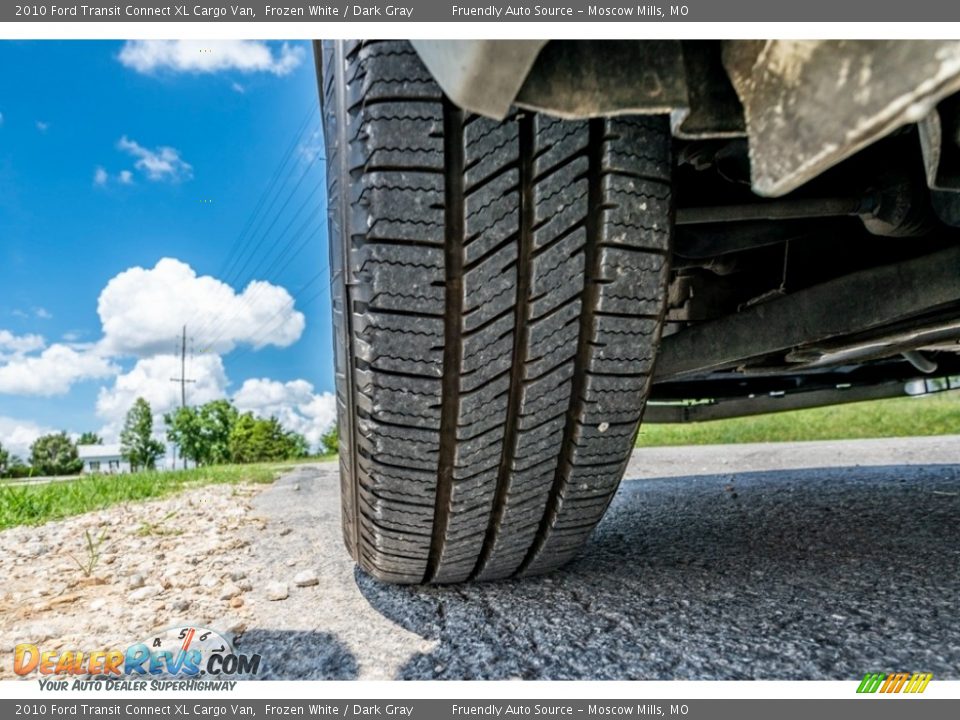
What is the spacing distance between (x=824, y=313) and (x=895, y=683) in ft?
2.10

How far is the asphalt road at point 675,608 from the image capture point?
946 mm

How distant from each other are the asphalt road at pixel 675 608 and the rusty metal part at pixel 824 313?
1.62 feet

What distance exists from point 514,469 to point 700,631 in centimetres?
43

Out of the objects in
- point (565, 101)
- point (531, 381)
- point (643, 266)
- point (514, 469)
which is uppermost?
point (565, 101)

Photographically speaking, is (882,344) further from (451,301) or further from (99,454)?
(99,454)

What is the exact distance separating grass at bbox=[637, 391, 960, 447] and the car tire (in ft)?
16.9

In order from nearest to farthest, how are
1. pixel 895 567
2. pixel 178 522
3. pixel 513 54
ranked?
pixel 513 54, pixel 895 567, pixel 178 522

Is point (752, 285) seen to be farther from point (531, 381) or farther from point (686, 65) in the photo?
point (686, 65)

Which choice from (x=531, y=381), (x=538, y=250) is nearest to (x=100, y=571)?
(x=531, y=381)

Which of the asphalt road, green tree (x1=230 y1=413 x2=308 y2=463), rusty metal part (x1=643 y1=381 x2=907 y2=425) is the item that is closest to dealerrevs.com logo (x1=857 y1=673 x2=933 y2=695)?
the asphalt road

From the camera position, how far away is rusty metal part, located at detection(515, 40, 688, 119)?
0.57m

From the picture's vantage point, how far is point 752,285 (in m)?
1.43

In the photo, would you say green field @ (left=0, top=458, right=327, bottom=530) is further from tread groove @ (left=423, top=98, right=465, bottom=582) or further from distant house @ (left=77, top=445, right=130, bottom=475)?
distant house @ (left=77, top=445, right=130, bottom=475)

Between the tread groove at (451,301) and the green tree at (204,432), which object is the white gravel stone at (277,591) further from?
the green tree at (204,432)
